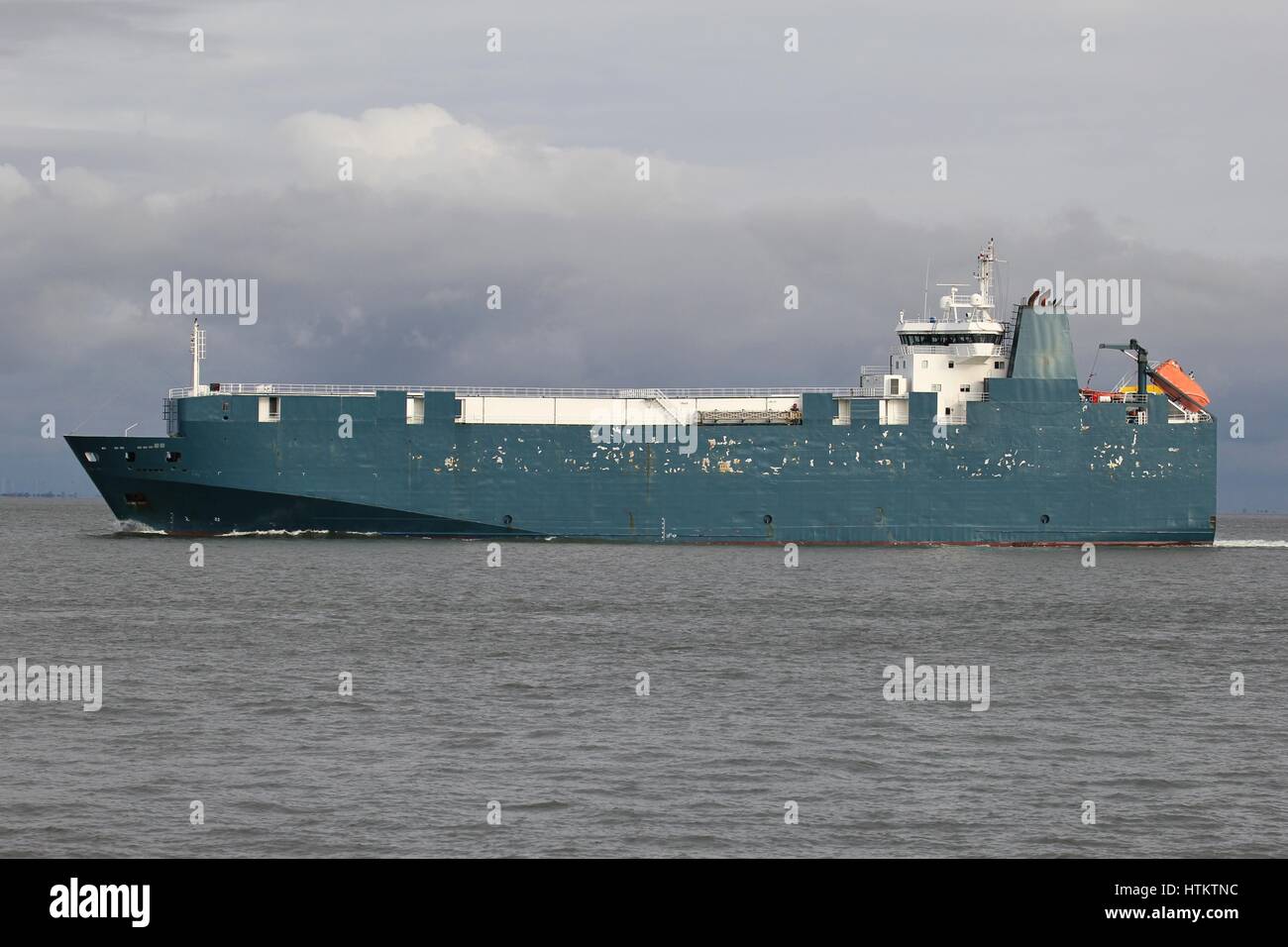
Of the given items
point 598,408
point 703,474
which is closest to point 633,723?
point 703,474

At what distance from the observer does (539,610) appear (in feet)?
109

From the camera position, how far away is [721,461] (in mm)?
52781

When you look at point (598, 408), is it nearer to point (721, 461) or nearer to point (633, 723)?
point (721, 461)

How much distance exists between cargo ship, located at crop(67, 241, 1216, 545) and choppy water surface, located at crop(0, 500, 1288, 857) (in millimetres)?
11986

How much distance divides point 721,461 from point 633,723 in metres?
33.1

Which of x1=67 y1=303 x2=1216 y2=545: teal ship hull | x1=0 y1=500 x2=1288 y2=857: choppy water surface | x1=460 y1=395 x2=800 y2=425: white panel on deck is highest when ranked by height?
x1=460 y1=395 x2=800 y2=425: white panel on deck

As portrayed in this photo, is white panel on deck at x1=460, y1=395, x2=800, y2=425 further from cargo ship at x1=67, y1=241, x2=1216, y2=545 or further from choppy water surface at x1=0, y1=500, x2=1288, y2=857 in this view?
choppy water surface at x1=0, y1=500, x2=1288, y2=857

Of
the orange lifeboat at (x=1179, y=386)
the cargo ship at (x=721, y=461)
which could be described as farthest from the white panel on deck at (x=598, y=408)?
the orange lifeboat at (x=1179, y=386)

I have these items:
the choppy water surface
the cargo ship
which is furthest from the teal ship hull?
the choppy water surface

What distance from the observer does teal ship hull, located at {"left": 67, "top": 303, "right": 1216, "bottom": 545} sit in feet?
167

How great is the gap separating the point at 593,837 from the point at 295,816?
3201mm
